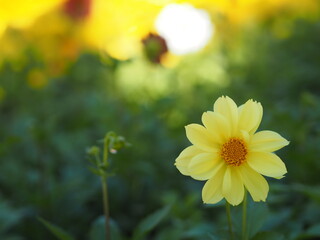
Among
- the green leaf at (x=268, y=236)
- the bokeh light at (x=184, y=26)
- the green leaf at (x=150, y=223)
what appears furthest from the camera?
the bokeh light at (x=184, y=26)

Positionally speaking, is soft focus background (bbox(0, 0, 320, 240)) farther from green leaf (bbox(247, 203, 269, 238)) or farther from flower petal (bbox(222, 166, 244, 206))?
flower petal (bbox(222, 166, 244, 206))

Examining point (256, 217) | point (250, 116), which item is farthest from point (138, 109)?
point (250, 116)

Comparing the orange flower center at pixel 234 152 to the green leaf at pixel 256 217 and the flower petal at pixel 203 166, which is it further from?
the green leaf at pixel 256 217

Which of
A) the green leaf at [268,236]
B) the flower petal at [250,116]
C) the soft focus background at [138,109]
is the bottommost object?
the green leaf at [268,236]

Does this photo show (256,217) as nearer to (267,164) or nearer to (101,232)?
(267,164)

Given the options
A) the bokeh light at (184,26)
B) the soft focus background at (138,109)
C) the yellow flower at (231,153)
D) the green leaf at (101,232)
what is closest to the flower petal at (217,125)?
the yellow flower at (231,153)

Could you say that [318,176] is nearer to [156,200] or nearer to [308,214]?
[308,214]
